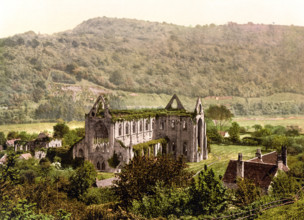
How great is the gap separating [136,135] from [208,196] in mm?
41063

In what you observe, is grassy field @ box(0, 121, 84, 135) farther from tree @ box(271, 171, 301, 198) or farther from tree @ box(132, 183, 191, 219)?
tree @ box(132, 183, 191, 219)

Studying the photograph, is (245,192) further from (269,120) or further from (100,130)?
(269,120)

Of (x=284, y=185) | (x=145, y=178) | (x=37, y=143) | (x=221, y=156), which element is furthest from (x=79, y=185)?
(x=37, y=143)

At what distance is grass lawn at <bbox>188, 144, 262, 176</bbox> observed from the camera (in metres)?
58.0

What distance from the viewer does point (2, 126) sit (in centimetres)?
12112

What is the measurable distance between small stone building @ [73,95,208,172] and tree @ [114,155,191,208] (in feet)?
84.4

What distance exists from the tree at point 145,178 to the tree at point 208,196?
3661 millimetres

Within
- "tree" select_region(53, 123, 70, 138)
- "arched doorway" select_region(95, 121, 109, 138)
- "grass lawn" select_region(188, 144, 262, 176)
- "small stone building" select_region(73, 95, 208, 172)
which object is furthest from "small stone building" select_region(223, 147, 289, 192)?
"tree" select_region(53, 123, 70, 138)

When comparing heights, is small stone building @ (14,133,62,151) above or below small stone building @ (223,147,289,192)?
below

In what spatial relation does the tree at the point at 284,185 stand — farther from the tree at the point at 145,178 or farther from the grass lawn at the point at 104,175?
the grass lawn at the point at 104,175

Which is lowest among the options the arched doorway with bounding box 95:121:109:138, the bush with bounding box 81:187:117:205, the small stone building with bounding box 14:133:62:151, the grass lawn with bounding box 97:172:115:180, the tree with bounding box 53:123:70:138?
the grass lawn with bounding box 97:172:115:180

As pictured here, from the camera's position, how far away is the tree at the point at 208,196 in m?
23.4

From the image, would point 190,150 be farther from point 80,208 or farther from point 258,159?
point 80,208

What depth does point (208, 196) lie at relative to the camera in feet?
77.7
